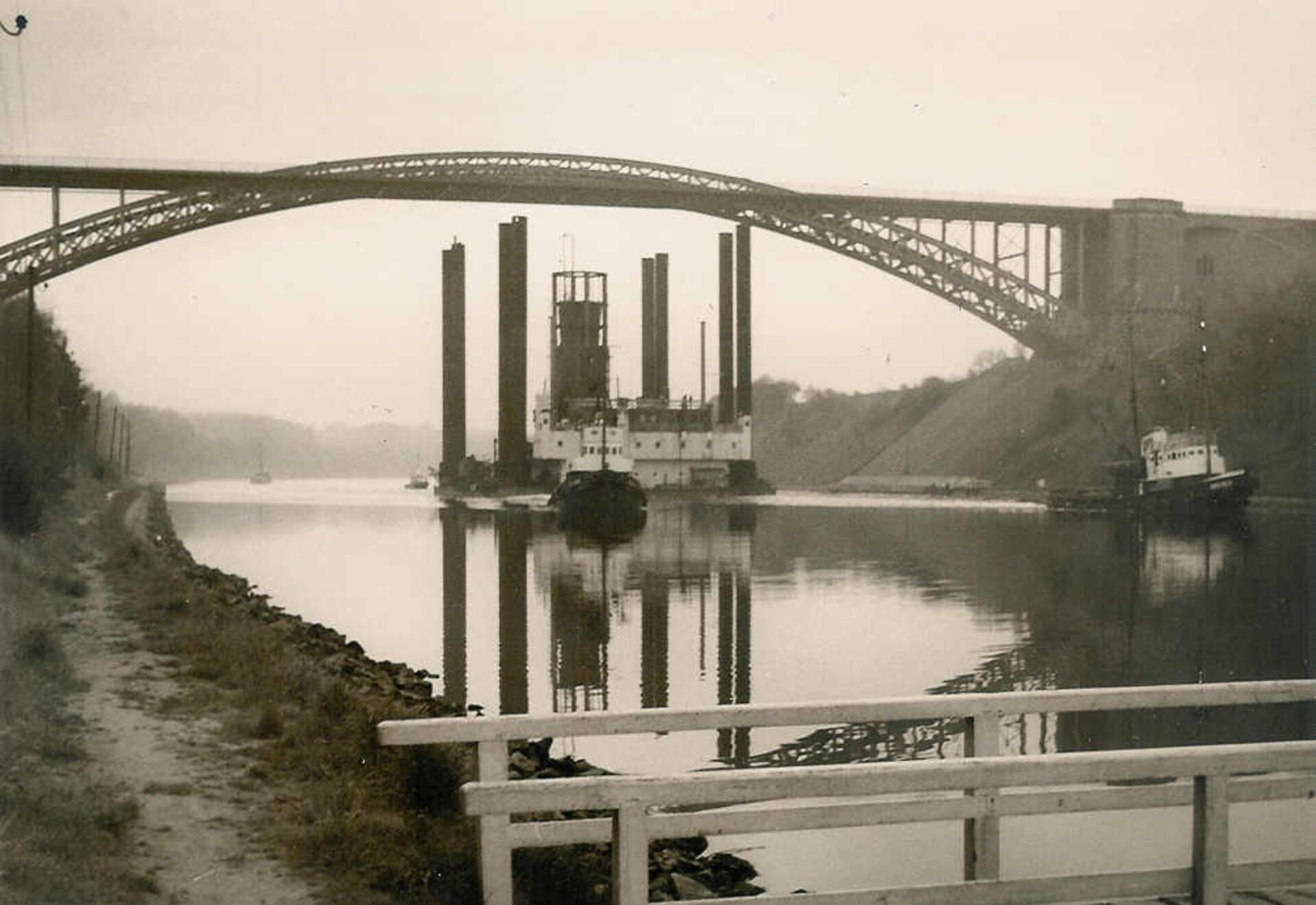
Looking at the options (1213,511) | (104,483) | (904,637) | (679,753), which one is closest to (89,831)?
(679,753)

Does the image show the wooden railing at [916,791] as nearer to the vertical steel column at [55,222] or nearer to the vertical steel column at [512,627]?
the vertical steel column at [512,627]

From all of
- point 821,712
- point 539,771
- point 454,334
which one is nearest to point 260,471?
point 454,334

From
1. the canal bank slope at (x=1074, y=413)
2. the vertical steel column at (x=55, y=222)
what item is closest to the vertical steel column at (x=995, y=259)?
the canal bank slope at (x=1074, y=413)

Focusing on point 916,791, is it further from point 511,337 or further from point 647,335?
point 647,335

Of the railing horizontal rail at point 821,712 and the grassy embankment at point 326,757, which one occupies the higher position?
the railing horizontal rail at point 821,712

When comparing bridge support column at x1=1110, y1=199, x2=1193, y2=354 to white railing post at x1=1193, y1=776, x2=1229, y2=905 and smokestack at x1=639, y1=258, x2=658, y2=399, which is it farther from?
white railing post at x1=1193, y1=776, x2=1229, y2=905

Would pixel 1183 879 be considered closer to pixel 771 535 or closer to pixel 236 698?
pixel 236 698
